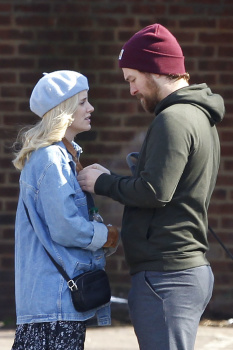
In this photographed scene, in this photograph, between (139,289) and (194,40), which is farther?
(194,40)

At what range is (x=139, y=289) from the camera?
10.6ft

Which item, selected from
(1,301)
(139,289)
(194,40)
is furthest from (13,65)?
(139,289)

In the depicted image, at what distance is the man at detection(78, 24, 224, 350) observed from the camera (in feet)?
10.2

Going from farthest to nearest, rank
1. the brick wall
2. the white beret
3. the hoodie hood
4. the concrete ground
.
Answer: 1. the brick wall
2. the concrete ground
3. the white beret
4. the hoodie hood

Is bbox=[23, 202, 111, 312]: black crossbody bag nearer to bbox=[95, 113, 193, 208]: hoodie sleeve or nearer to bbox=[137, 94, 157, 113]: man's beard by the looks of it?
bbox=[95, 113, 193, 208]: hoodie sleeve

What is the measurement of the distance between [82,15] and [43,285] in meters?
3.14

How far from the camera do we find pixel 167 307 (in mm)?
3164

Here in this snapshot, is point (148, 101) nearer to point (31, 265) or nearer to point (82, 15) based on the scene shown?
point (31, 265)

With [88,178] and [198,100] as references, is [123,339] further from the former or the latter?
[198,100]

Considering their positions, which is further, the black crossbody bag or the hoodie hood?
the black crossbody bag

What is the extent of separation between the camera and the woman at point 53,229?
11.0 feet

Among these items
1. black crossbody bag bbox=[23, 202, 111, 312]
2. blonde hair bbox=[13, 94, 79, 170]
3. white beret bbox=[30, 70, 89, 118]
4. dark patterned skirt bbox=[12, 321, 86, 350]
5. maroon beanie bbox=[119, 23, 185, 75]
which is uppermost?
maroon beanie bbox=[119, 23, 185, 75]

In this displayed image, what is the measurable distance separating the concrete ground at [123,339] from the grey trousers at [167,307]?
2297 mm

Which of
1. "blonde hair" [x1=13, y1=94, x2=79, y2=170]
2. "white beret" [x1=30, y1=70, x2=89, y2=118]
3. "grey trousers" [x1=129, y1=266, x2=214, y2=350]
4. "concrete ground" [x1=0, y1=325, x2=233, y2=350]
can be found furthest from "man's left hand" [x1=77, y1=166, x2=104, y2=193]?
"concrete ground" [x1=0, y1=325, x2=233, y2=350]
